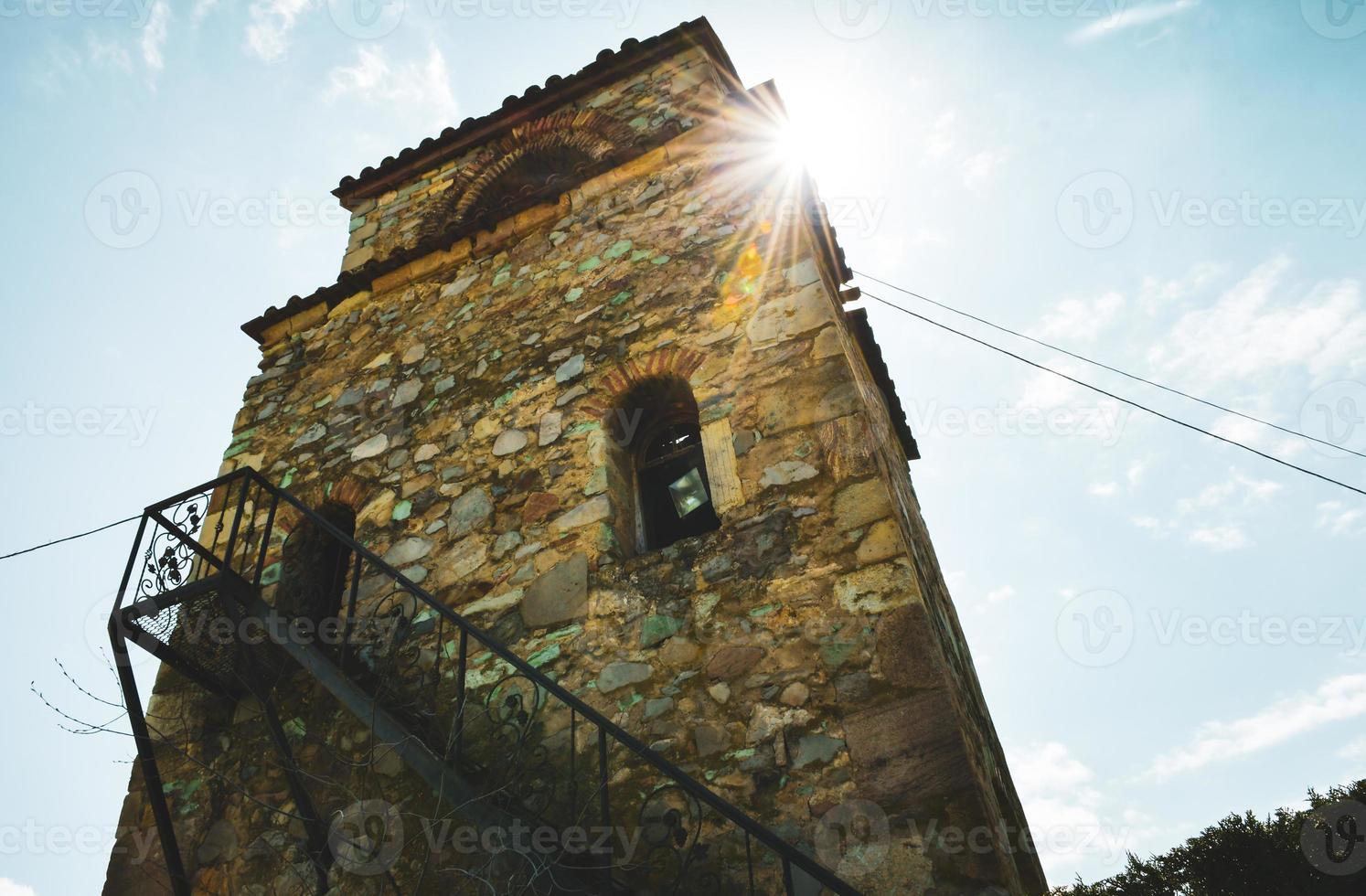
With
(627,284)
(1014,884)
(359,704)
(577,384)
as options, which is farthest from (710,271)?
(1014,884)

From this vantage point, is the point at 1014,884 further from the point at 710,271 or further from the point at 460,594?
the point at 710,271

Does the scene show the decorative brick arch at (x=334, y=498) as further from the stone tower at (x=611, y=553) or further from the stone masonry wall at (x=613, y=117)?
the stone masonry wall at (x=613, y=117)

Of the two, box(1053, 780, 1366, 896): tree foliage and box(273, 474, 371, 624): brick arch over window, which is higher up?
box(273, 474, 371, 624): brick arch over window

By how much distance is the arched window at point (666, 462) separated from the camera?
4.94 m

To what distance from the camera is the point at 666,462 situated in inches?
205

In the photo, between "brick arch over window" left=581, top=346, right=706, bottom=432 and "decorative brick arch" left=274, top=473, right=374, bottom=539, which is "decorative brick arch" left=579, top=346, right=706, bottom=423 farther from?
"decorative brick arch" left=274, top=473, right=374, bottom=539
